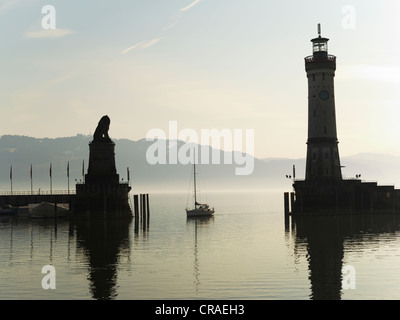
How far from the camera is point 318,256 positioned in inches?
2121

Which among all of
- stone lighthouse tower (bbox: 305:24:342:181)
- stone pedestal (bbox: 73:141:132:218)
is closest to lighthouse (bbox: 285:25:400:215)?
stone lighthouse tower (bbox: 305:24:342:181)

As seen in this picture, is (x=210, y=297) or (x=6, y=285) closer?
(x=210, y=297)

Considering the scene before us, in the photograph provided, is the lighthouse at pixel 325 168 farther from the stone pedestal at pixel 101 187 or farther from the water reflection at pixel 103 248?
the water reflection at pixel 103 248

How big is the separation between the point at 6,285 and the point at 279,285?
A: 2084cm

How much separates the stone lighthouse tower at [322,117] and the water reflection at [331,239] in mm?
9378

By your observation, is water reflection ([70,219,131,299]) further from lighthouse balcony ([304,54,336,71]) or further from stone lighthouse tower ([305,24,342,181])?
lighthouse balcony ([304,54,336,71])

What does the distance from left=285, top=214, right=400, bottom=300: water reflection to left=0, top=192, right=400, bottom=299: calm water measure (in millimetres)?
119

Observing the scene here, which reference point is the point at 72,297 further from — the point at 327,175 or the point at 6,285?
the point at 327,175

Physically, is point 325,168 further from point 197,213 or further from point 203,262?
point 203,262

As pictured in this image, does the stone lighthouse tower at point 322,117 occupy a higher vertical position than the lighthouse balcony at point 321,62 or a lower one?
lower

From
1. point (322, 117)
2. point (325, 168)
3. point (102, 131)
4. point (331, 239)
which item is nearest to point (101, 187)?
point (102, 131)

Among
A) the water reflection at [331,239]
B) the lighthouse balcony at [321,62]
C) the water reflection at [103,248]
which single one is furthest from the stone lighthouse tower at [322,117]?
the water reflection at [103,248]

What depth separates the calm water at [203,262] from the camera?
3681 cm
